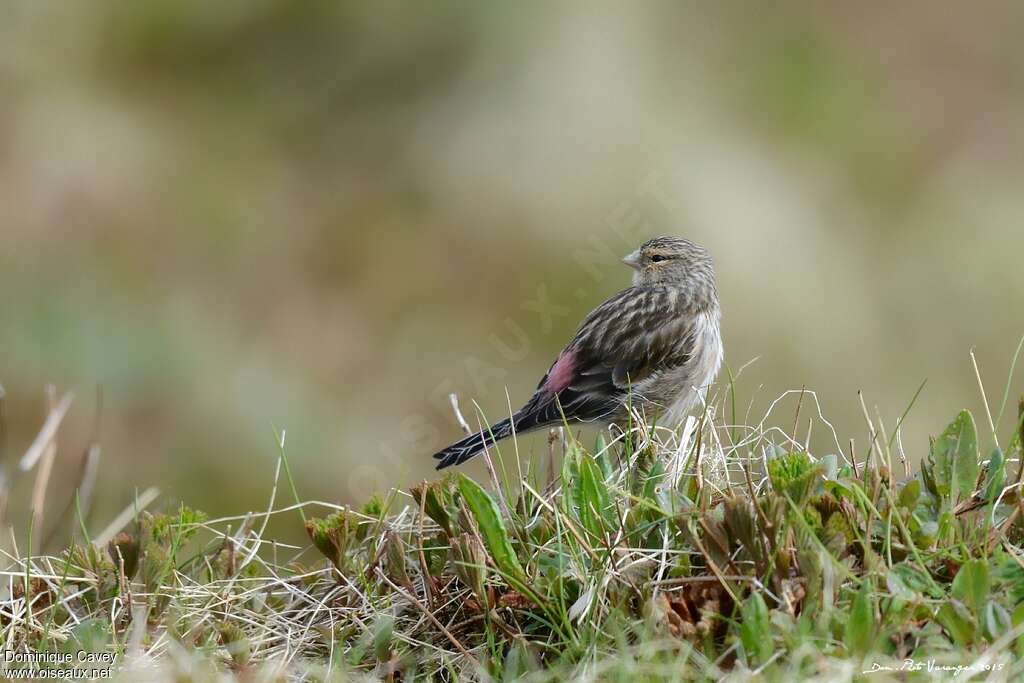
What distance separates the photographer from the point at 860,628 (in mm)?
3004

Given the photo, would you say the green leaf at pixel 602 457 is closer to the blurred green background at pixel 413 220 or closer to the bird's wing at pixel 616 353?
the bird's wing at pixel 616 353

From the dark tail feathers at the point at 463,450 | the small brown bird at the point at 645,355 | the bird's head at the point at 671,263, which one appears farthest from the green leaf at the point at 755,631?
the bird's head at the point at 671,263

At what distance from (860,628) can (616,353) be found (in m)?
2.90

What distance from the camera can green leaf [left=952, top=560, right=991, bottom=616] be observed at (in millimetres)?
3072

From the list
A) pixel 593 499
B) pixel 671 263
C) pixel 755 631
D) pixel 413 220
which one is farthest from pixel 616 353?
pixel 413 220

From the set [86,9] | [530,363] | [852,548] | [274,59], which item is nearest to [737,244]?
[530,363]

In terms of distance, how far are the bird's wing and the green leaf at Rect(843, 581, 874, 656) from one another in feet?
8.38

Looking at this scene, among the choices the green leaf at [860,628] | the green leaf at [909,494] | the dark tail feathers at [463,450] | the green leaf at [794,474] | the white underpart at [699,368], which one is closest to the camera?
the green leaf at [860,628]

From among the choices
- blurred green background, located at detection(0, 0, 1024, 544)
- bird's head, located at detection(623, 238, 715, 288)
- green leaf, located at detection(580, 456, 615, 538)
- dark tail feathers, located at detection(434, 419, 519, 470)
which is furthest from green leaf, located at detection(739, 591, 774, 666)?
blurred green background, located at detection(0, 0, 1024, 544)

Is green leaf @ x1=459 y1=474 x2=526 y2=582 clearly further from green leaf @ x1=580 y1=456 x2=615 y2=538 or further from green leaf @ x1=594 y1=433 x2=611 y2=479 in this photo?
green leaf @ x1=594 y1=433 x2=611 y2=479

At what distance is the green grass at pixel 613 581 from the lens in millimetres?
3082

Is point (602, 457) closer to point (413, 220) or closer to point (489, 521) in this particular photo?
point (489, 521)

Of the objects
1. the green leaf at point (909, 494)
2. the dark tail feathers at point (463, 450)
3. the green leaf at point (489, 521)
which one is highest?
the green leaf at point (909, 494)

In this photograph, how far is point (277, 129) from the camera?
1055cm
